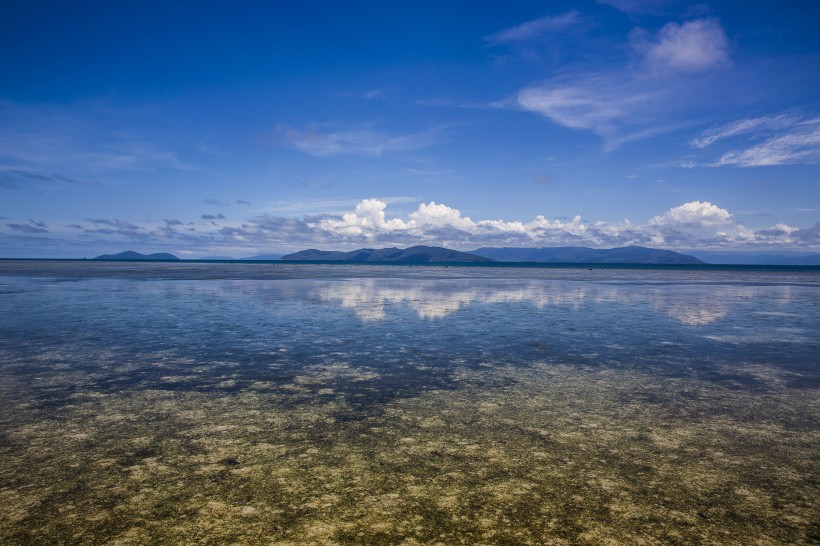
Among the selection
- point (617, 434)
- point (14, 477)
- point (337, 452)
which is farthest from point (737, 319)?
point (14, 477)

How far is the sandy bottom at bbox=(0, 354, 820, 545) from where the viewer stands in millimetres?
3641

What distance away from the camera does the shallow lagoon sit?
3721mm

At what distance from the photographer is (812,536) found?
3.60m

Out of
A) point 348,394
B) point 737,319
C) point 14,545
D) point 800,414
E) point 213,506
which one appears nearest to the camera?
point 14,545

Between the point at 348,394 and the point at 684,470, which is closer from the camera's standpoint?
the point at 684,470

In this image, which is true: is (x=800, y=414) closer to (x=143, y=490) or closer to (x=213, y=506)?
(x=213, y=506)

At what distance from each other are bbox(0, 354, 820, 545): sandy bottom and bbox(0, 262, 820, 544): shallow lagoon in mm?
24

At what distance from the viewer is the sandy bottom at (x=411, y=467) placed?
3641 millimetres

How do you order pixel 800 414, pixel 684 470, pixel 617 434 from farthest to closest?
pixel 800 414, pixel 617 434, pixel 684 470

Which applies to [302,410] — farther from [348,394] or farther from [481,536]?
[481,536]

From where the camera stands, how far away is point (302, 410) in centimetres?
659

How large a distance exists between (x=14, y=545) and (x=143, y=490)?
3.04 feet

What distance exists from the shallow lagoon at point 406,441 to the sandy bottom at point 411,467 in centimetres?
2

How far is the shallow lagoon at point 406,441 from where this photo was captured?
372 cm
